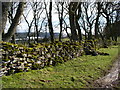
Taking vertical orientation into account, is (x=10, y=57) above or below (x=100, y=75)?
above

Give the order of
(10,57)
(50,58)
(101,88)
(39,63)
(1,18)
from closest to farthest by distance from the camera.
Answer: (101,88), (10,57), (1,18), (39,63), (50,58)

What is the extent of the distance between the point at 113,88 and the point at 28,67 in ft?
10.7

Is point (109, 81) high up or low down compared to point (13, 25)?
down

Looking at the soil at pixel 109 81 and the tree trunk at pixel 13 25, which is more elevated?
the tree trunk at pixel 13 25

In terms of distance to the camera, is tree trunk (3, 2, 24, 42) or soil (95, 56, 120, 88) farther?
tree trunk (3, 2, 24, 42)

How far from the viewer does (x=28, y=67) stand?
529cm

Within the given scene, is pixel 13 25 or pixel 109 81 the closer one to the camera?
pixel 109 81

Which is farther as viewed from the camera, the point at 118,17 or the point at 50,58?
the point at 118,17

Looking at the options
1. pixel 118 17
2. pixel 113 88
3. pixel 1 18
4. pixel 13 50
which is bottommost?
pixel 113 88

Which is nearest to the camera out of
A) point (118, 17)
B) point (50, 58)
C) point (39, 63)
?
point (39, 63)

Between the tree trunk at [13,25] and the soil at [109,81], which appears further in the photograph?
the tree trunk at [13,25]

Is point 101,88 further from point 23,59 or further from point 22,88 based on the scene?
point 23,59

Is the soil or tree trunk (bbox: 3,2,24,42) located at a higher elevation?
tree trunk (bbox: 3,2,24,42)

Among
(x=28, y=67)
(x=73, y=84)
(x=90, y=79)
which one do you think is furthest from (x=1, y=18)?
(x=90, y=79)
